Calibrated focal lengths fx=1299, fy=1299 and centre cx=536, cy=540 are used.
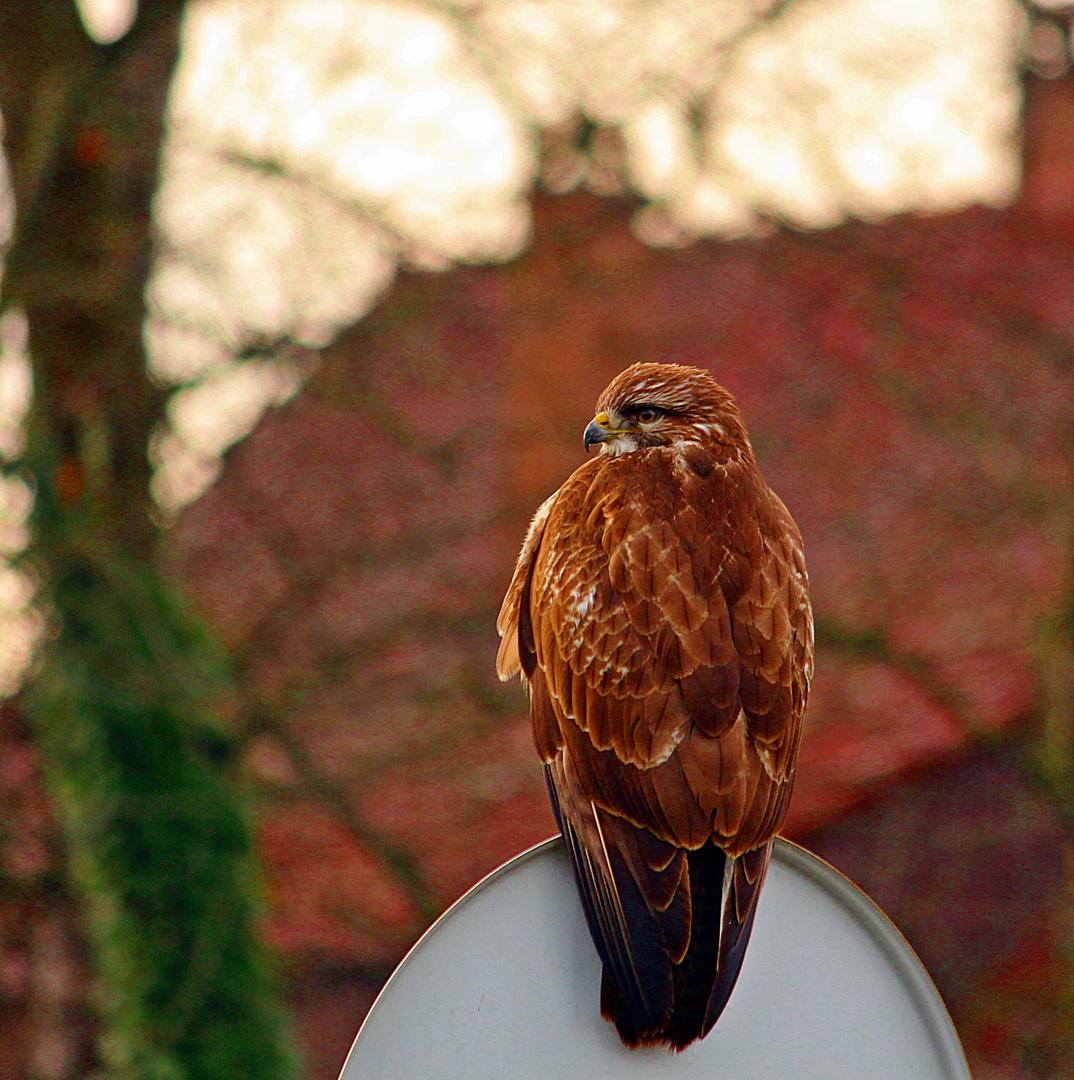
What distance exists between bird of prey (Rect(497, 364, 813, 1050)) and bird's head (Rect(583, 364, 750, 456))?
108 mm

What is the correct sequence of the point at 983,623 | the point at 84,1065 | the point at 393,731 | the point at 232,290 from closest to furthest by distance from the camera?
the point at 232,290
the point at 84,1065
the point at 393,731
the point at 983,623

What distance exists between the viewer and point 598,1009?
189cm

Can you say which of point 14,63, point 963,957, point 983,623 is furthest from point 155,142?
point 963,957

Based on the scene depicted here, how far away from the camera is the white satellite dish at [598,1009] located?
175 cm

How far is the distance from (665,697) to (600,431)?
0.88 m

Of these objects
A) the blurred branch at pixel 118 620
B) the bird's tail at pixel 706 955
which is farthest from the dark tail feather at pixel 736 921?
the blurred branch at pixel 118 620

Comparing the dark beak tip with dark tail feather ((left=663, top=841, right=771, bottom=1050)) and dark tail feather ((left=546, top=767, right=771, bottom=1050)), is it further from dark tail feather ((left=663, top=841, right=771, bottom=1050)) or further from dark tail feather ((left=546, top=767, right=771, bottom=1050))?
dark tail feather ((left=663, top=841, right=771, bottom=1050))

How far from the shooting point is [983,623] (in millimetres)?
10516

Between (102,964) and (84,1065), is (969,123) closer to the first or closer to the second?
(102,964)

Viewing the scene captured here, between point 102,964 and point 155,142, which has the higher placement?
point 155,142

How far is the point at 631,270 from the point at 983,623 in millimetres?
4061

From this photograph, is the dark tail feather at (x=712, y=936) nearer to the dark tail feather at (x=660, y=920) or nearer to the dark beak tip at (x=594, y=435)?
the dark tail feather at (x=660, y=920)

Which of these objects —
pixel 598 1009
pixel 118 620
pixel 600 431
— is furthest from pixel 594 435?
pixel 118 620

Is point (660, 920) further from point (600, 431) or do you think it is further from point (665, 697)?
point (600, 431)
